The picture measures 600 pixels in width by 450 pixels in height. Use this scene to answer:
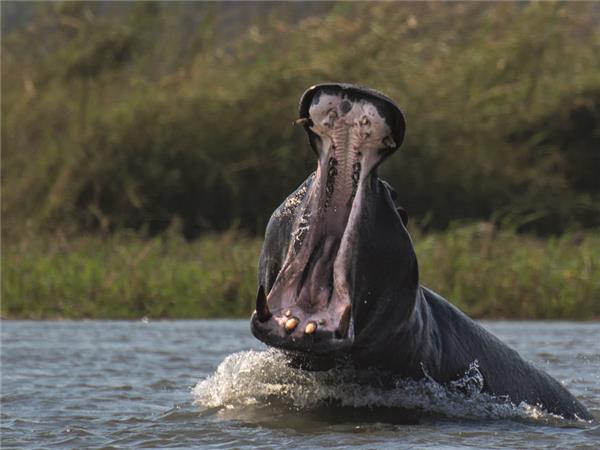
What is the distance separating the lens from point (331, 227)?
3699 millimetres

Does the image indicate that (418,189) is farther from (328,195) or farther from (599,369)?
(328,195)

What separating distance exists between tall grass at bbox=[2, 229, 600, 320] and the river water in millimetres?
2682

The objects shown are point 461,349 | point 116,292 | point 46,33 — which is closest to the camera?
point 461,349

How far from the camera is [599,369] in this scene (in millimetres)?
6219

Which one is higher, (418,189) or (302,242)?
(418,189)

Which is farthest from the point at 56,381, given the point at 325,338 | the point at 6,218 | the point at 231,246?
the point at 6,218

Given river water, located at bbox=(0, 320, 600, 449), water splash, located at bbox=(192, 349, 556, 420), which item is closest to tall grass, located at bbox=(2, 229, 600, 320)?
river water, located at bbox=(0, 320, 600, 449)

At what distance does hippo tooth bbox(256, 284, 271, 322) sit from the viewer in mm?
3379

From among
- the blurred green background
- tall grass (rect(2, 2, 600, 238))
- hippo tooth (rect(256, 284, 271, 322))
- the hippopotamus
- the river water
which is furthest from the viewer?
tall grass (rect(2, 2, 600, 238))

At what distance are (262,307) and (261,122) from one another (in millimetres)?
8719

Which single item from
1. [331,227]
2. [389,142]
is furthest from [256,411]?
[389,142]

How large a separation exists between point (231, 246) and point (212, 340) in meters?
2.60

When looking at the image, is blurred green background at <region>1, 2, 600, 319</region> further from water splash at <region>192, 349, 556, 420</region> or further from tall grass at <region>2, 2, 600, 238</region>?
water splash at <region>192, 349, 556, 420</region>

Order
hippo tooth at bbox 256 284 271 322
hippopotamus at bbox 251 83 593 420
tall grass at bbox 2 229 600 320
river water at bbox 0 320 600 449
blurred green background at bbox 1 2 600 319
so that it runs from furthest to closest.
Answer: blurred green background at bbox 1 2 600 319 → tall grass at bbox 2 229 600 320 → river water at bbox 0 320 600 449 → hippopotamus at bbox 251 83 593 420 → hippo tooth at bbox 256 284 271 322
